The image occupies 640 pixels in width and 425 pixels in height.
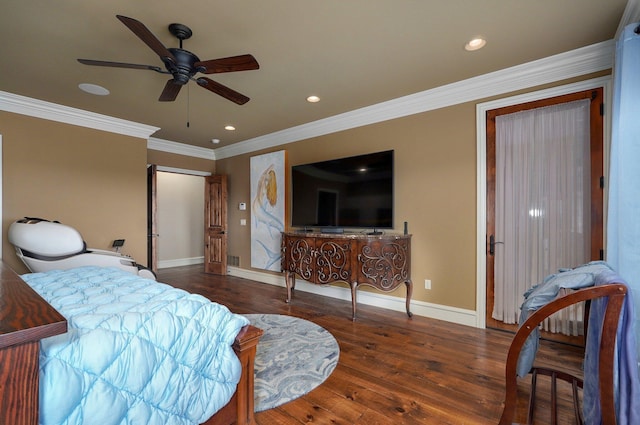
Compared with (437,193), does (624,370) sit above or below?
below

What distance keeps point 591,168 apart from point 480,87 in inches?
49.0

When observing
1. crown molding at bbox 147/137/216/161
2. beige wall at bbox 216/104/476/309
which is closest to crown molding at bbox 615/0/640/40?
beige wall at bbox 216/104/476/309

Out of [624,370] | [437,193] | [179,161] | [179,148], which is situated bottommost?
[624,370]

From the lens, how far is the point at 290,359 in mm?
2281

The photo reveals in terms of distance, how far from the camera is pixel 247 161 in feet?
17.8

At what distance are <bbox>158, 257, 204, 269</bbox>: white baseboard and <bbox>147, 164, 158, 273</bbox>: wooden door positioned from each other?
1.92m

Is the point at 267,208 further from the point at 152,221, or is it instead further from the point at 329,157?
the point at 152,221

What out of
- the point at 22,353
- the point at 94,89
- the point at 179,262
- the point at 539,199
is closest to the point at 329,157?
the point at 539,199

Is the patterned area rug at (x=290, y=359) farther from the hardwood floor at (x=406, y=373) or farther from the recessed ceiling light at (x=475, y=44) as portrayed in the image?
the recessed ceiling light at (x=475, y=44)

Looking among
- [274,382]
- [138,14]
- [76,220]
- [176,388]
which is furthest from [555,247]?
[76,220]

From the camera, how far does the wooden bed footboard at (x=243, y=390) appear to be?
4.36ft

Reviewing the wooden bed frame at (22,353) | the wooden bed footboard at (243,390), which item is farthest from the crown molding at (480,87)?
the wooden bed frame at (22,353)

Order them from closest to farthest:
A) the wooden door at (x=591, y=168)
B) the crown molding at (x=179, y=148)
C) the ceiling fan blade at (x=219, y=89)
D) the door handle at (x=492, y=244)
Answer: the ceiling fan blade at (x=219, y=89)
the wooden door at (x=591, y=168)
the door handle at (x=492, y=244)
the crown molding at (x=179, y=148)

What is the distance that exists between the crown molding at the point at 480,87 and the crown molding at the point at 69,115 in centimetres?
240
